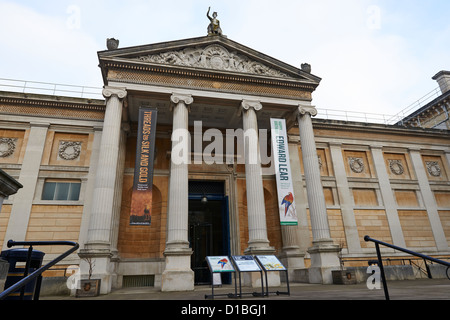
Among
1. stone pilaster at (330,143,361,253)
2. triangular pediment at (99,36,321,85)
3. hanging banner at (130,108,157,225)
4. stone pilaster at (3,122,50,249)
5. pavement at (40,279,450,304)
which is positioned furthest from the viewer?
stone pilaster at (330,143,361,253)

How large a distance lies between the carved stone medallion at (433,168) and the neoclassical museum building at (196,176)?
145 cm

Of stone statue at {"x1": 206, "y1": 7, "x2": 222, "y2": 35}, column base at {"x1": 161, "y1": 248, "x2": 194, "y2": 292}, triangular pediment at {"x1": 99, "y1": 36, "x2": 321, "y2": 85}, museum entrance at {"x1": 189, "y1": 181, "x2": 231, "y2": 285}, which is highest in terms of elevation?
stone statue at {"x1": 206, "y1": 7, "x2": 222, "y2": 35}

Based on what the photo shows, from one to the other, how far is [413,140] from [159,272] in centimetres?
2195

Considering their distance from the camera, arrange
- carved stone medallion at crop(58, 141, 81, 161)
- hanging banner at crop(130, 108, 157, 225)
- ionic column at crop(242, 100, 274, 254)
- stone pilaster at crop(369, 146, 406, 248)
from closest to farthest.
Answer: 1. hanging banner at crop(130, 108, 157, 225)
2. ionic column at crop(242, 100, 274, 254)
3. carved stone medallion at crop(58, 141, 81, 161)
4. stone pilaster at crop(369, 146, 406, 248)

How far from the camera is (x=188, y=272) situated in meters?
12.3

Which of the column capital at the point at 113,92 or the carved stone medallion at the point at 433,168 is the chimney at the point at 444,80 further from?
the column capital at the point at 113,92

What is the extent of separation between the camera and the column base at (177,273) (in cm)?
1195

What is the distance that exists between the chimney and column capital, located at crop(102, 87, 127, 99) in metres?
26.9

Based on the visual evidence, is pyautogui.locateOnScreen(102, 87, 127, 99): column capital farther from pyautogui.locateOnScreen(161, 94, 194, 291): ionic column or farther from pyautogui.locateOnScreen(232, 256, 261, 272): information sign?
pyautogui.locateOnScreen(232, 256, 261, 272): information sign

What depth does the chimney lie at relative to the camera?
2562 cm
